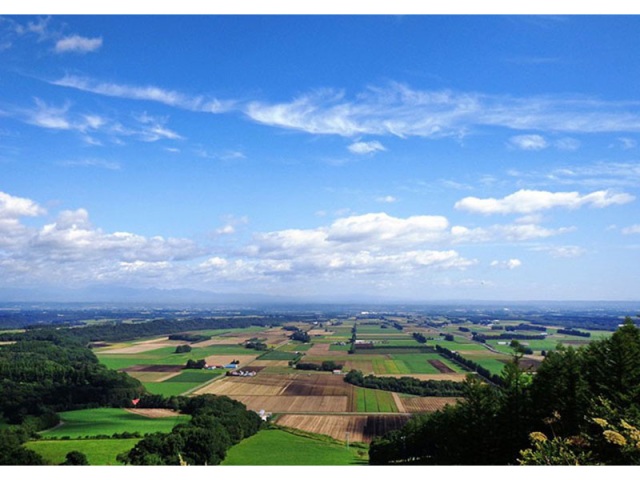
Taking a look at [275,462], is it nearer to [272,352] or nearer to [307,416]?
[307,416]

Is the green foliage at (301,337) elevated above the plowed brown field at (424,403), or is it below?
below

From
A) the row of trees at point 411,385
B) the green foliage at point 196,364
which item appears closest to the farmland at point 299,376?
the green foliage at point 196,364

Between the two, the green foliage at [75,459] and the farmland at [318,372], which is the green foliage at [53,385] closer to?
the farmland at [318,372]

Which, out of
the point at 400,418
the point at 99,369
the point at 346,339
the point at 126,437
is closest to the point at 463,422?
the point at 400,418

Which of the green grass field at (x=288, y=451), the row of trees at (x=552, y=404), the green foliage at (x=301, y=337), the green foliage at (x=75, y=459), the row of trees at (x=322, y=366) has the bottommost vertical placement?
the green foliage at (x=301, y=337)

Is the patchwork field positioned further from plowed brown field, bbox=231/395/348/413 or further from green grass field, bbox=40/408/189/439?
green grass field, bbox=40/408/189/439
